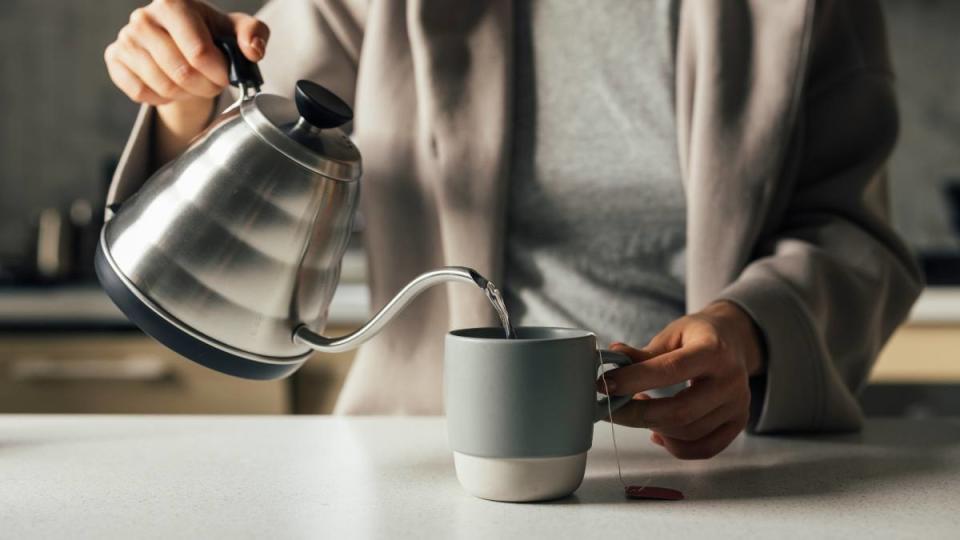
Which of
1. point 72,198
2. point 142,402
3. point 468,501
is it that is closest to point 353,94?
point 468,501

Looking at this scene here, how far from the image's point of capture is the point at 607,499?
59cm

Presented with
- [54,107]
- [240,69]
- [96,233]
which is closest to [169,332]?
[240,69]

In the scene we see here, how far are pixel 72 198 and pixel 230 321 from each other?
2.13 metres

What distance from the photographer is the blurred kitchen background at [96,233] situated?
Answer: 185cm

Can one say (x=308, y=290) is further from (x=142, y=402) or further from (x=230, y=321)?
(x=142, y=402)

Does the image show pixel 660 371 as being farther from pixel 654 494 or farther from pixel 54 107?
pixel 54 107

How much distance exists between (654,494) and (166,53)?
0.46m

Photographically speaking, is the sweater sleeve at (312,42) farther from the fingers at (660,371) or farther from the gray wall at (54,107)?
the gray wall at (54,107)

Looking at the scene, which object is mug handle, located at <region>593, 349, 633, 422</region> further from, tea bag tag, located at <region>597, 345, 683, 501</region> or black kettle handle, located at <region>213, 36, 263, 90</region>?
black kettle handle, located at <region>213, 36, 263, 90</region>

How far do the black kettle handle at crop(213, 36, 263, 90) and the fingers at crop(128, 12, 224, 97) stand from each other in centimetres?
4

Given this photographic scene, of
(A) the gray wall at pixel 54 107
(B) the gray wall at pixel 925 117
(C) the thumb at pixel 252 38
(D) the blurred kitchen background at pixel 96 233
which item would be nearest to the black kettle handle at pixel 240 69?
(C) the thumb at pixel 252 38

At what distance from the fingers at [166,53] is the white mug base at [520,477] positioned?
0.35 meters

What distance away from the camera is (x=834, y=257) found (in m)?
0.87

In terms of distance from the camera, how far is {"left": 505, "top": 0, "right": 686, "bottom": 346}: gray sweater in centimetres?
98
